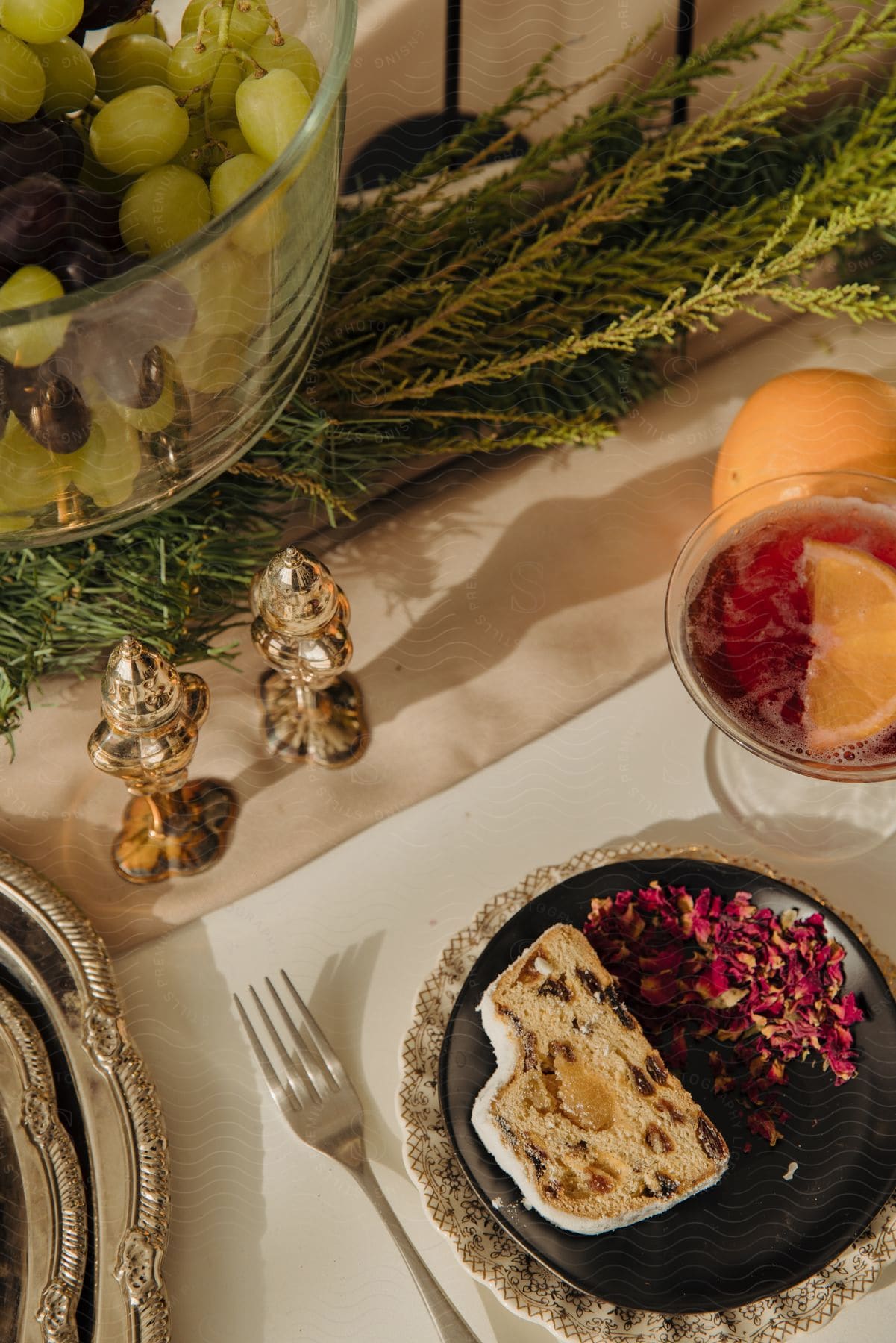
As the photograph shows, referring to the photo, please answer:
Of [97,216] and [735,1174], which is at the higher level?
[97,216]

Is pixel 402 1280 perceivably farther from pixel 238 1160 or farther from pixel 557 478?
pixel 557 478

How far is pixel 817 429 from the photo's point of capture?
0.66 meters

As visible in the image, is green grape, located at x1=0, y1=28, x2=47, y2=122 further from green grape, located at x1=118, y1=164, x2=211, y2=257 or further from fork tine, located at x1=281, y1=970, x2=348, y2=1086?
fork tine, located at x1=281, y1=970, x2=348, y2=1086

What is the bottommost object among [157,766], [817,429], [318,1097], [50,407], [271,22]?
[318,1097]

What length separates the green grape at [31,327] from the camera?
14.3 inches

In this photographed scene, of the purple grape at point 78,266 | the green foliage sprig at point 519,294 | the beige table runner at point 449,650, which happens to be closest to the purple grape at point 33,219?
the purple grape at point 78,266

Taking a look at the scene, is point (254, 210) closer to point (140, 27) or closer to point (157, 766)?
point (140, 27)

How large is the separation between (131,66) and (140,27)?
23mm

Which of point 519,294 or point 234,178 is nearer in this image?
point 234,178

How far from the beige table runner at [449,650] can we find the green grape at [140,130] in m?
0.32

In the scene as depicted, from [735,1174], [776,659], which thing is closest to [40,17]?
[776,659]

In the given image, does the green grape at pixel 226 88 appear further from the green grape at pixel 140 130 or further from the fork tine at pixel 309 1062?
the fork tine at pixel 309 1062

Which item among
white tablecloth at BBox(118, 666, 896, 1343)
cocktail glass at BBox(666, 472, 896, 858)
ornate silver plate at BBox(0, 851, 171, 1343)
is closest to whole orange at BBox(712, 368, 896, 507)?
cocktail glass at BBox(666, 472, 896, 858)

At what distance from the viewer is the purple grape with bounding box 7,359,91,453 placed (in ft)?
1.29
